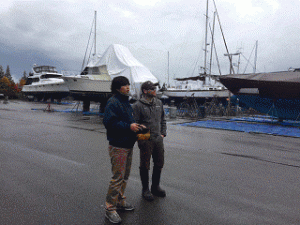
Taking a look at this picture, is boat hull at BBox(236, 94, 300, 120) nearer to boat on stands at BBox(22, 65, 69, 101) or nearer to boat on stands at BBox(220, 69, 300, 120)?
boat on stands at BBox(220, 69, 300, 120)

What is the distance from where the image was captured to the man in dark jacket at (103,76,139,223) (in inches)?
109

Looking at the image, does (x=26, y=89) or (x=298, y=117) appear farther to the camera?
(x=26, y=89)

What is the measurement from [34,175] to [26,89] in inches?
1956

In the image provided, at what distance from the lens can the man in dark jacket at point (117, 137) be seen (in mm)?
2764

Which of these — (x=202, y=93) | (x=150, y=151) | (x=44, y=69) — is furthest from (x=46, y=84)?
(x=150, y=151)

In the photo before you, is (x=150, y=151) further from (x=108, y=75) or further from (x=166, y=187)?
(x=108, y=75)

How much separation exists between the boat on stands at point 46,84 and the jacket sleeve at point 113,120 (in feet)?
116

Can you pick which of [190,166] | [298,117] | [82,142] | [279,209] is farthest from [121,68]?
[279,209]

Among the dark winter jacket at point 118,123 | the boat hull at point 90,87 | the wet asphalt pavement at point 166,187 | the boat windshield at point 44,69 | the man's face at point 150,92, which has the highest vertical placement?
the boat windshield at point 44,69

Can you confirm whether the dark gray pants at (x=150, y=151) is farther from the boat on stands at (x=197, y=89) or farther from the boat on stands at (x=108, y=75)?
the boat on stands at (x=197, y=89)

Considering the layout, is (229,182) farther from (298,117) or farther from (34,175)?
(298,117)

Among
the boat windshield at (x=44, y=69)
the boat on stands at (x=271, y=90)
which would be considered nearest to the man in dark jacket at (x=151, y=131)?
the boat on stands at (x=271, y=90)

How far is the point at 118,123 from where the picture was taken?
2.74 m

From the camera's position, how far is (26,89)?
155 ft
